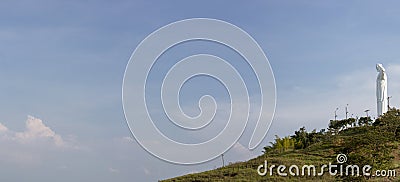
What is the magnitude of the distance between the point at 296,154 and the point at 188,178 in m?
7.20

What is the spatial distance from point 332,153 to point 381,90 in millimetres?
11709

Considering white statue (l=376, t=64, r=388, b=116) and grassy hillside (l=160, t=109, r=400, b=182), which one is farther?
white statue (l=376, t=64, r=388, b=116)

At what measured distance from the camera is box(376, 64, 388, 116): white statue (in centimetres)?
3771

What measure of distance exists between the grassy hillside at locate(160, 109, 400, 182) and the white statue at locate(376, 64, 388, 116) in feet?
5.43

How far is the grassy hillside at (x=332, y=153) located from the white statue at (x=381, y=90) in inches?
65.2

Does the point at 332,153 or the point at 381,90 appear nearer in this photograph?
the point at 332,153

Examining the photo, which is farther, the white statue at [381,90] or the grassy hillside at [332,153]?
the white statue at [381,90]

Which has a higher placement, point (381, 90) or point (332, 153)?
point (381, 90)

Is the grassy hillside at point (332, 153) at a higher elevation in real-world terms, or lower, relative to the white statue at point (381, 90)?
lower

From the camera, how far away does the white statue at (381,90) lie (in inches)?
1485

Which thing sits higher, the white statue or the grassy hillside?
the white statue

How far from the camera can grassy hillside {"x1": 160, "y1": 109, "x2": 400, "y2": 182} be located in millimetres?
19766

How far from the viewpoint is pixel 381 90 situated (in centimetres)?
3778

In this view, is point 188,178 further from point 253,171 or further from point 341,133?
point 341,133
